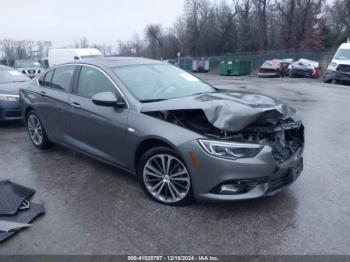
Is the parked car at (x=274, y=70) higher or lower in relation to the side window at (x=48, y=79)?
lower

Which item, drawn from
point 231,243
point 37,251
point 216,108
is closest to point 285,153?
point 216,108

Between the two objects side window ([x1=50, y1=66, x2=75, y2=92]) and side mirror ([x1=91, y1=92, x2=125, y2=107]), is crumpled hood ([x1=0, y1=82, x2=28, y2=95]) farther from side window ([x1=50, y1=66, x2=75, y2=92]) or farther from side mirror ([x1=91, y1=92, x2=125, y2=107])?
side mirror ([x1=91, y1=92, x2=125, y2=107])

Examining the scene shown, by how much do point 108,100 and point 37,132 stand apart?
254cm

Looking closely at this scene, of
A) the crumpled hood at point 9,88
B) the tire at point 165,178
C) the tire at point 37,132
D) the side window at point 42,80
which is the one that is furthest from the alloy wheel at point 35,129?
the tire at point 165,178

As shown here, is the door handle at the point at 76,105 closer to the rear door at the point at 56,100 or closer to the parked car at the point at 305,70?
the rear door at the point at 56,100

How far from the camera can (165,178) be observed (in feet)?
12.4

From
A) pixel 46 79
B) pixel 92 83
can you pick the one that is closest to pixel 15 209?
pixel 92 83

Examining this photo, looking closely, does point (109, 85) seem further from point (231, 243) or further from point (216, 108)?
point (231, 243)

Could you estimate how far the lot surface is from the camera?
307 cm

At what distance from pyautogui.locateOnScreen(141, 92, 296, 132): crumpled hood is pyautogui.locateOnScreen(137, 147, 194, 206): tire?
Result: 1.69 feet

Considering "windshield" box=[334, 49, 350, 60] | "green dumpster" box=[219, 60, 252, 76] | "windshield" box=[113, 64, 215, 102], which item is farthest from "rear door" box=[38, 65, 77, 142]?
"green dumpster" box=[219, 60, 252, 76]

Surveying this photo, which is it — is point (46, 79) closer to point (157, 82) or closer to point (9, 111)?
point (157, 82)

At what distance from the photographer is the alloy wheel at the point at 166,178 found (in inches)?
143

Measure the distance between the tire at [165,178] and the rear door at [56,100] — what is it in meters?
1.70
